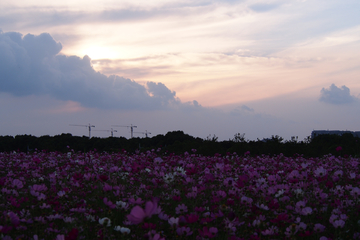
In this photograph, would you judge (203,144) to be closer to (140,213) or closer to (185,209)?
(185,209)

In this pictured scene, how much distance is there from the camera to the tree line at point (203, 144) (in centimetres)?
1562

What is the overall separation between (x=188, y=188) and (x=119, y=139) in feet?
56.1

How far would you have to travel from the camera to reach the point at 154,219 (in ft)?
15.3

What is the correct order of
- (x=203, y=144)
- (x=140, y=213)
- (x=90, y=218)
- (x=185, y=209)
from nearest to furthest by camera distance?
(x=140, y=213)
(x=185, y=209)
(x=90, y=218)
(x=203, y=144)

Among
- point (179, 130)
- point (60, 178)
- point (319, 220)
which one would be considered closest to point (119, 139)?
point (179, 130)

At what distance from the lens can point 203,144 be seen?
16297 mm

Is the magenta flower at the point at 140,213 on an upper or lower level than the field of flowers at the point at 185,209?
upper

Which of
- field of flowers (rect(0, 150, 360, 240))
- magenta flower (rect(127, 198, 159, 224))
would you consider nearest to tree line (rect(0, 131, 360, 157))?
field of flowers (rect(0, 150, 360, 240))

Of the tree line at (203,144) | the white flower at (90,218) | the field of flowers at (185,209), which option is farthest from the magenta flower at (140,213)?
the tree line at (203,144)

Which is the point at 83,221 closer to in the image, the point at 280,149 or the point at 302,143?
the point at 280,149

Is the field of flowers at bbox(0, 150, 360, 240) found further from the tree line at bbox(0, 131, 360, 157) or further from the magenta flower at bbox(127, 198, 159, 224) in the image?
the tree line at bbox(0, 131, 360, 157)

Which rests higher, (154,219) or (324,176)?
(324,176)

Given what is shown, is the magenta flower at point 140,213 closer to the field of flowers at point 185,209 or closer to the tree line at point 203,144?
the field of flowers at point 185,209

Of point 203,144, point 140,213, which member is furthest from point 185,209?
point 203,144
